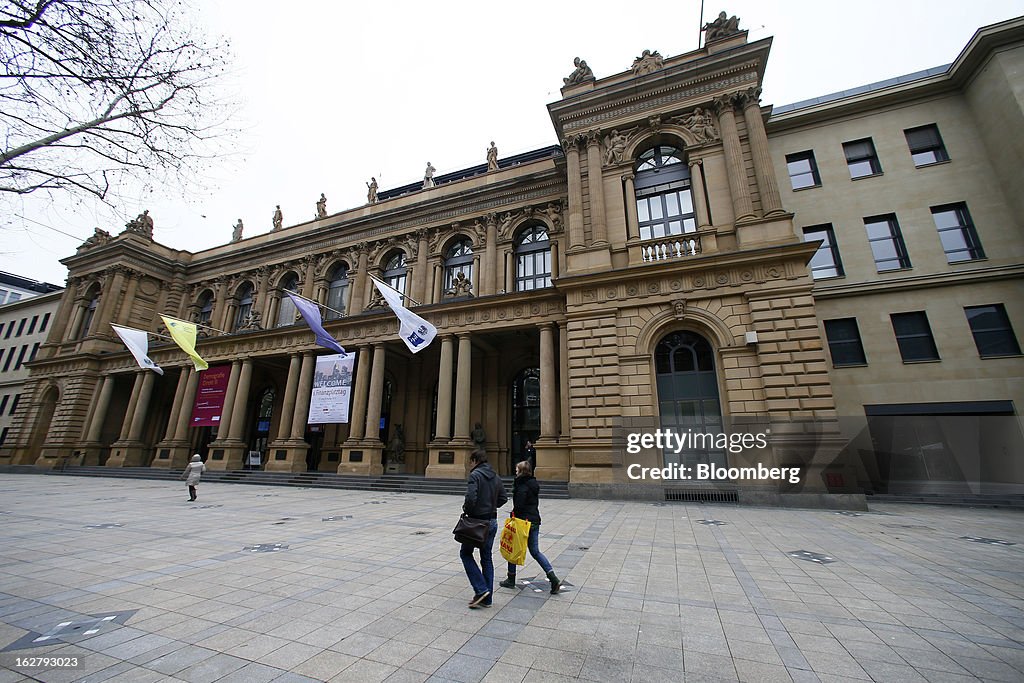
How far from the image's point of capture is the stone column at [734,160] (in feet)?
50.8

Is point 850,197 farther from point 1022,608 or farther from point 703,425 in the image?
point 1022,608

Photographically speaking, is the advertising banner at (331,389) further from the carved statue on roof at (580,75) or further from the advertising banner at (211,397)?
the carved statue on roof at (580,75)

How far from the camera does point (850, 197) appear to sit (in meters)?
18.5

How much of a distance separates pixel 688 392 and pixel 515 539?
11.9 m

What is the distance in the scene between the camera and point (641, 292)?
15.8 meters

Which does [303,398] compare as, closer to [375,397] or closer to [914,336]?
[375,397]

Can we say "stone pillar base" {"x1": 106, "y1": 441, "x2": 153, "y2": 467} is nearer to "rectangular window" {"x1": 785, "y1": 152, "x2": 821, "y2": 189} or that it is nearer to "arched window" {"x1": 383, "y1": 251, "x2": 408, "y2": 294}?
"arched window" {"x1": 383, "y1": 251, "x2": 408, "y2": 294}

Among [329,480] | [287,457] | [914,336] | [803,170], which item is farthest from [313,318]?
[914,336]

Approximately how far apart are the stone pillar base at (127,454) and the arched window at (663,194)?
3357 centimetres

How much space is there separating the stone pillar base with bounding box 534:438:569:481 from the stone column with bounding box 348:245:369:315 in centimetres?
1433

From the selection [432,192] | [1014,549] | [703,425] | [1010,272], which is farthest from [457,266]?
[1010,272]

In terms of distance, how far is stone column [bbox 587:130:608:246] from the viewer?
56.8 feet

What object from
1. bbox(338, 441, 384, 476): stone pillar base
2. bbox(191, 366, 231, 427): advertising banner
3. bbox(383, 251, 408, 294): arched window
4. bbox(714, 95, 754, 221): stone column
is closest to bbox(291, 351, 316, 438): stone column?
bbox(338, 441, 384, 476): stone pillar base

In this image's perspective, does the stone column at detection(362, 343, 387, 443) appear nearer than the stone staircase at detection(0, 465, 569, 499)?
No
